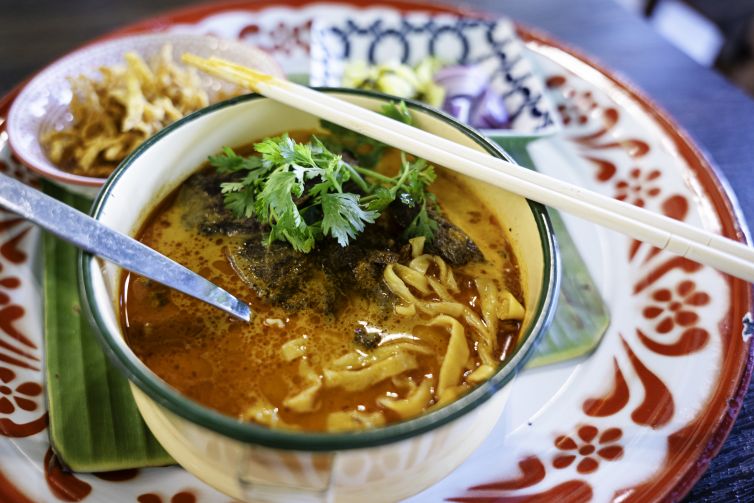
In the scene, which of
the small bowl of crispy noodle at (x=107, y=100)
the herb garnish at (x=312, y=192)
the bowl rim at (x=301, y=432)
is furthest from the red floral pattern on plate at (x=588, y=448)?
the small bowl of crispy noodle at (x=107, y=100)

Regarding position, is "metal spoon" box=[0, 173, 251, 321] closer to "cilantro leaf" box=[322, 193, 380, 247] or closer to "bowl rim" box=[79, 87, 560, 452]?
"bowl rim" box=[79, 87, 560, 452]

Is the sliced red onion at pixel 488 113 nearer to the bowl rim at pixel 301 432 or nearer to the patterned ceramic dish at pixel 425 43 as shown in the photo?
the patterned ceramic dish at pixel 425 43

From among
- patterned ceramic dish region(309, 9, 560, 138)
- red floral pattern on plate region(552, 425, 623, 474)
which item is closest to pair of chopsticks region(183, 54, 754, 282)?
red floral pattern on plate region(552, 425, 623, 474)

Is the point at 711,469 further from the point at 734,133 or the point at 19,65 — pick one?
the point at 19,65

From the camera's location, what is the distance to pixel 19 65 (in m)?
2.59

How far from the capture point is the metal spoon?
121 centimetres

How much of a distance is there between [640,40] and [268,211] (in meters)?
2.16

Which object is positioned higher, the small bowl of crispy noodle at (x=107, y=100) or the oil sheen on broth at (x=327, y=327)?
the small bowl of crispy noodle at (x=107, y=100)

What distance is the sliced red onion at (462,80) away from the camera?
2.40 metres

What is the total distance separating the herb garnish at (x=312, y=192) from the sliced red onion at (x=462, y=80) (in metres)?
0.81

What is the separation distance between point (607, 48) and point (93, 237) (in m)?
2.40

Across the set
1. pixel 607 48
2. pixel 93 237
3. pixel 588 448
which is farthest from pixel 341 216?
pixel 607 48

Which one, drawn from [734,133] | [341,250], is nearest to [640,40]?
[734,133]

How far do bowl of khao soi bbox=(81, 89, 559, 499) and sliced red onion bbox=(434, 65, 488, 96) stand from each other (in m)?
0.72
